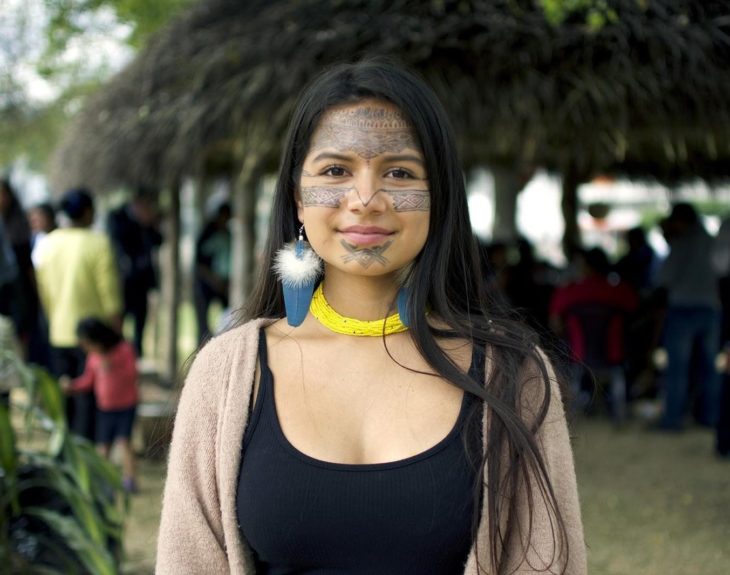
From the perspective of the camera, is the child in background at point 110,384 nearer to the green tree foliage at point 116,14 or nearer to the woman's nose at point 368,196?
the green tree foliage at point 116,14

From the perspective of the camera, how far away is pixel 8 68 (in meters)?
11.4

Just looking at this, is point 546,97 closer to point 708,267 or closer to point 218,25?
point 218,25

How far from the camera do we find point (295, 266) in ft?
6.06

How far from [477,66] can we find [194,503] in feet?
14.4

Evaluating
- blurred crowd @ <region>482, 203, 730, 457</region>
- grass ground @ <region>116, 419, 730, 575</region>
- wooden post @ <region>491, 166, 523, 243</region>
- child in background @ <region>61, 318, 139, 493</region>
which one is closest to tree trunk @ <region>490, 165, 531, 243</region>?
wooden post @ <region>491, 166, 523, 243</region>

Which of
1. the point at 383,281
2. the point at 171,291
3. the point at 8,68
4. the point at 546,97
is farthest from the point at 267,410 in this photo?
the point at 8,68

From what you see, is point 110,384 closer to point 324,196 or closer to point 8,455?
point 8,455

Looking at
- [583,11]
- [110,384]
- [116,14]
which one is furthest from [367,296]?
[116,14]

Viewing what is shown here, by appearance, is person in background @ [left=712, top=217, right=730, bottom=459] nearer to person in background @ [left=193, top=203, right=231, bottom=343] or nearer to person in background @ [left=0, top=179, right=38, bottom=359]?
person in background @ [left=193, top=203, right=231, bottom=343]

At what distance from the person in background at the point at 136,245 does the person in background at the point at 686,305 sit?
441cm

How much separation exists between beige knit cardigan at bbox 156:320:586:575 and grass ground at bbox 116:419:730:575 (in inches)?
128

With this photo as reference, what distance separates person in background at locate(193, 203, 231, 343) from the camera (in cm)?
918

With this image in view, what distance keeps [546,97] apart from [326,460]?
13.6ft

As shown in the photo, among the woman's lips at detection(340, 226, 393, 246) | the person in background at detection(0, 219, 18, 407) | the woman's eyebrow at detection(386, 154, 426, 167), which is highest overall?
the woman's eyebrow at detection(386, 154, 426, 167)
